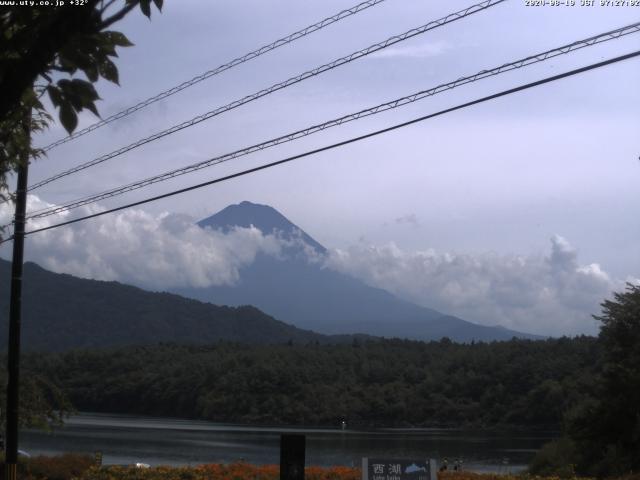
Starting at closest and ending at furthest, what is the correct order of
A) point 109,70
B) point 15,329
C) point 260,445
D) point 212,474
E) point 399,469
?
1. point 109,70
2. point 399,469
3. point 15,329
4. point 212,474
5. point 260,445

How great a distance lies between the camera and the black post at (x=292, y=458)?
10.9 m

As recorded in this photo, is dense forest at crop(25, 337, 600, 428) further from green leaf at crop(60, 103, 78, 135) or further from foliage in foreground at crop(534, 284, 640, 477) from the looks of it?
green leaf at crop(60, 103, 78, 135)

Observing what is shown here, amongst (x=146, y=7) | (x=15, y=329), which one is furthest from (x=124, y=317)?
(x=146, y=7)

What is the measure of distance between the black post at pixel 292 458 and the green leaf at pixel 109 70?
6.98 meters

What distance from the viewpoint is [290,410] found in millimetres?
72375

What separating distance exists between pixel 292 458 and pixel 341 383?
66.7 m

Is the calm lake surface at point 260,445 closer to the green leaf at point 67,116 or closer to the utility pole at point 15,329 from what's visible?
the utility pole at point 15,329

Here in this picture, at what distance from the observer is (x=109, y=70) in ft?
15.4

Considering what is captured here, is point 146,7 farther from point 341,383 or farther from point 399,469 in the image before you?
point 341,383

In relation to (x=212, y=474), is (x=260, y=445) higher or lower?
lower

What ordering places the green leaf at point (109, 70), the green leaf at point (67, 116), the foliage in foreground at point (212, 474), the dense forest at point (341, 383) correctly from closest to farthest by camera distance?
the green leaf at point (67, 116) → the green leaf at point (109, 70) → the foliage in foreground at point (212, 474) → the dense forest at point (341, 383)

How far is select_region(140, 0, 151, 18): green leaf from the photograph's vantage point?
4531 millimetres

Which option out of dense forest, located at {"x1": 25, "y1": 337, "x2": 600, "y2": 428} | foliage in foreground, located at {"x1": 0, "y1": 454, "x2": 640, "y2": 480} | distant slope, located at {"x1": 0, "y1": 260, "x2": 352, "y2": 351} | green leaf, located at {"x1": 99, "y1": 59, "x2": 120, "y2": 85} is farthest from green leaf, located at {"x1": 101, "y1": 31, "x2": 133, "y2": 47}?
distant slope, located at {"x1": 0, "y1": 260, "x2": 352, "y2": 351}

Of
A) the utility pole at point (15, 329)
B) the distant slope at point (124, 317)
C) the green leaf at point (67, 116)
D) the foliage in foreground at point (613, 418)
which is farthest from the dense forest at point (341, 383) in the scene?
the distant slope at point (124, 317)
